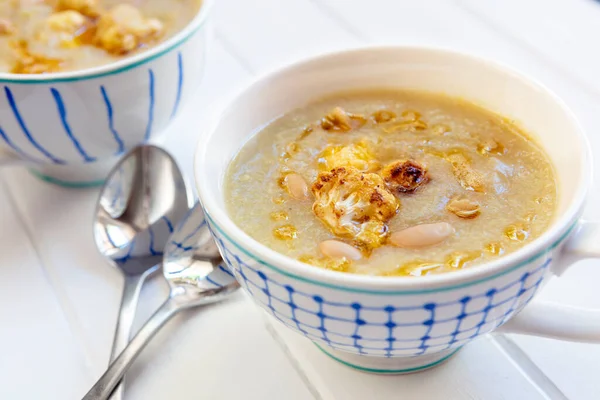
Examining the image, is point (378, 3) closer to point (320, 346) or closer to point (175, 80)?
point (175, 80)

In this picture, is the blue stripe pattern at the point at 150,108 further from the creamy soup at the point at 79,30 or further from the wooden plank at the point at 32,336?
the wooden plank at the point at 32,336

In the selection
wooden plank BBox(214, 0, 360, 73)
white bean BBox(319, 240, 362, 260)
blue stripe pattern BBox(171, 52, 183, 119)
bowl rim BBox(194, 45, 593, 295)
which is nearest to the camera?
bowl rim BBox(194, 45, 593, 295)

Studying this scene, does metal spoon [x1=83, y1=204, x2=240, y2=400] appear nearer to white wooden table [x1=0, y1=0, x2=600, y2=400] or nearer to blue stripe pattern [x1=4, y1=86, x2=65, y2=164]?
white wooden table [x1=0, y1=0, x2=600, y2=400]

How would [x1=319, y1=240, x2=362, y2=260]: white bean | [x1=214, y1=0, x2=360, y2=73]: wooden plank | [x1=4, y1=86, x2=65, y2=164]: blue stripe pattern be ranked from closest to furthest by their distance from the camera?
[x1=319, y1=240, x2=362, y2=260]: white bean, [x1=4, y1=86, x2=65, y2=164]: blue stripe pattern, [x1=214, y1=0, x2=360, y2=73]: wooden plank

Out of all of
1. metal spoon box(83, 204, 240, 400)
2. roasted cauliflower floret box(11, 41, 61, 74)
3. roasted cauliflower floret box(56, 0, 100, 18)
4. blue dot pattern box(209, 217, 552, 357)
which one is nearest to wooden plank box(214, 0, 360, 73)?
roasted cauliflower floret box(56, 0, 100, 18)

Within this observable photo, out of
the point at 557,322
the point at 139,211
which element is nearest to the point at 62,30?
the point at 139,211

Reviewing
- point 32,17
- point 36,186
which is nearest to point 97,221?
point 36,186

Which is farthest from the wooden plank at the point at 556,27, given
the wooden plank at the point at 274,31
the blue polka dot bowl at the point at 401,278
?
the blue polka dot bowl at the point at 401,278
